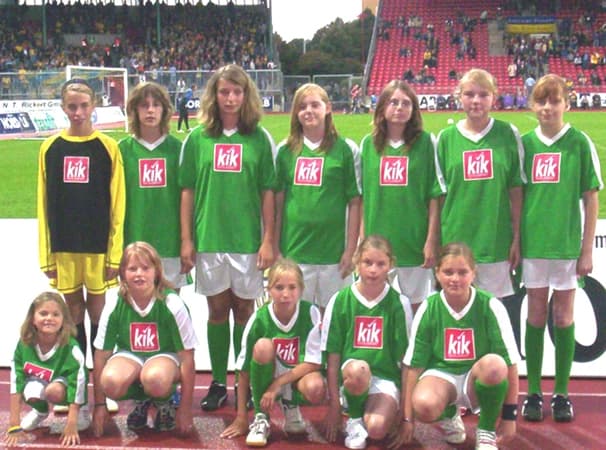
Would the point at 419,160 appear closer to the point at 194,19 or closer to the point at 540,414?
the point at 540,414

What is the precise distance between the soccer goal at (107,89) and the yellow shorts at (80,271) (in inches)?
671

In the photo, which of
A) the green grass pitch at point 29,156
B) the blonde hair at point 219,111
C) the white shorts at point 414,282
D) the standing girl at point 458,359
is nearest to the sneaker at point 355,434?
the standing girl at point 458,359

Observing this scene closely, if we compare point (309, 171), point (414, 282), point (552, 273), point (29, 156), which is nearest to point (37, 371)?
point (309, 171)

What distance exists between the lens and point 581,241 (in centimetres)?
421

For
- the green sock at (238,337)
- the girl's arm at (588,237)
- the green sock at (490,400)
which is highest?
the girl's arm at (588,237)

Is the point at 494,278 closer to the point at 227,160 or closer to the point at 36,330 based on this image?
the point at 227,160

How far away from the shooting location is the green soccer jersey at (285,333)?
13.4 ft

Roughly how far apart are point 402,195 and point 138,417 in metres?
1.79

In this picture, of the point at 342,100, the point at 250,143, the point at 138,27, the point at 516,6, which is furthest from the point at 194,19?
the point at 250,143

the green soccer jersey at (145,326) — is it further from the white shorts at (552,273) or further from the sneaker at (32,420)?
the white shorts at (552,273)

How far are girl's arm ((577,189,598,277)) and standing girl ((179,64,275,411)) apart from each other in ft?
5.32

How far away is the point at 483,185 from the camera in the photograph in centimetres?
414

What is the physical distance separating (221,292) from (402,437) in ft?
4.14

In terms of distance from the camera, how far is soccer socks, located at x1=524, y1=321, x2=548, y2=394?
432 centimetres
